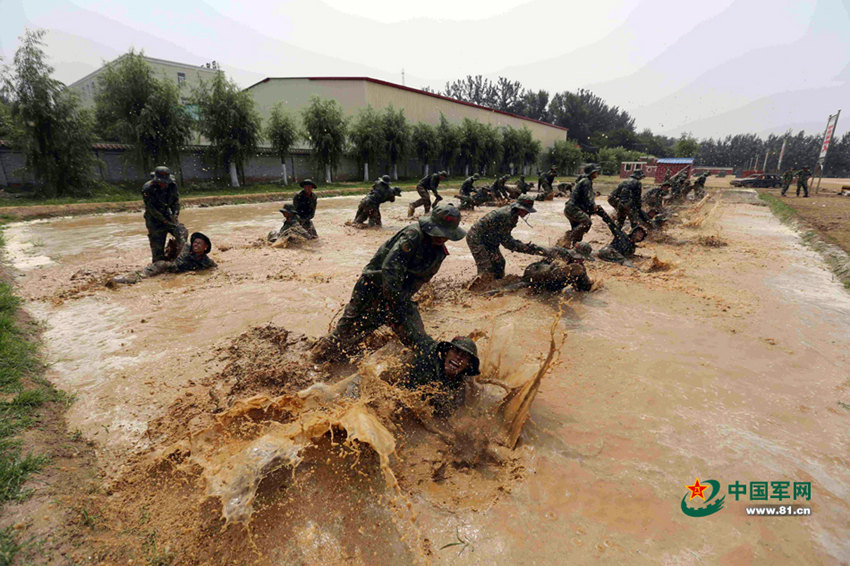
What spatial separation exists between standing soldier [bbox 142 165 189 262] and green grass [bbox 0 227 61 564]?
2646 millimetres

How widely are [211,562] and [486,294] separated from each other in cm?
503

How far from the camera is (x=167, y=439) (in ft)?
10.1

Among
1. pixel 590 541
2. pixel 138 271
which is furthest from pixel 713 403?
pixel 138 271

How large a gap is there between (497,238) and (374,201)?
257 inches

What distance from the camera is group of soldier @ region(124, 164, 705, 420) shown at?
3.42m

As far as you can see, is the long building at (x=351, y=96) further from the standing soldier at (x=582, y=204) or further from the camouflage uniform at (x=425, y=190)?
the standing soldier at (x=582, y=204)

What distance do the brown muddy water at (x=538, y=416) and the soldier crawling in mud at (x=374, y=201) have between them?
469cm

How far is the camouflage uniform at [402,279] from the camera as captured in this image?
3.44 metres

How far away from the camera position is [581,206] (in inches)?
336

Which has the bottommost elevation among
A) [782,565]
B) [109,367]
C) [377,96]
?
[782,565]

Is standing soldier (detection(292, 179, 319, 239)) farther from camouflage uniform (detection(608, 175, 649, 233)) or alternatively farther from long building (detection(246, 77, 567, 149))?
long building (detection(246, 77, 567, 149))

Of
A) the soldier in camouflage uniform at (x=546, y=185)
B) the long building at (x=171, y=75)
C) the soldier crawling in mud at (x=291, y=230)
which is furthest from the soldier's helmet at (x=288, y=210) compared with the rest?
the long building at (x=171, y=75)

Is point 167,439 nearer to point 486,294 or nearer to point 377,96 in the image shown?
point 486,294

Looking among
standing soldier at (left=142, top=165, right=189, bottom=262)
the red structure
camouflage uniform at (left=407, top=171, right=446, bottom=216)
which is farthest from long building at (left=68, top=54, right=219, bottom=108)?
the red structure
